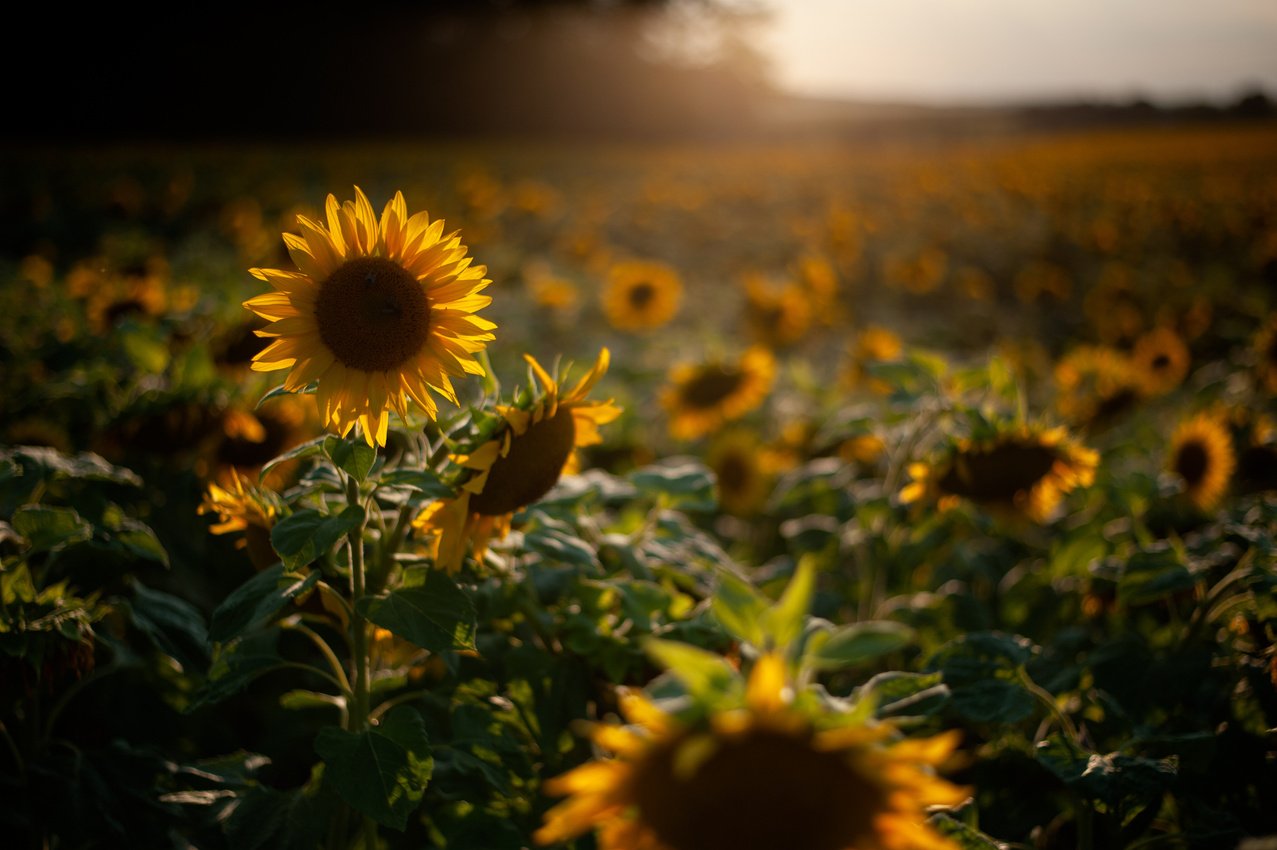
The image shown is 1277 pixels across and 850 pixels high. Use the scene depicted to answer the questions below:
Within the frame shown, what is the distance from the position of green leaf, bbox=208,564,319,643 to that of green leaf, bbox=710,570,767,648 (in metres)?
0.68

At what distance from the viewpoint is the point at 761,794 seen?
0.85m

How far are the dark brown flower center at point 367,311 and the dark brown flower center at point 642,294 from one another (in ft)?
12.4

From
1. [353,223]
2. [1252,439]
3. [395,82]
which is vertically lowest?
[1252,439]

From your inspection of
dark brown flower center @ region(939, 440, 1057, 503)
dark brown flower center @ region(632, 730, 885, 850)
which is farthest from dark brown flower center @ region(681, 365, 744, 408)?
dark brown flower center @ region(632, 730, 885, 850)

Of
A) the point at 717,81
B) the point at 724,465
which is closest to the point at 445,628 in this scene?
the point at 724,465

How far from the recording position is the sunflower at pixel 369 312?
138 cm

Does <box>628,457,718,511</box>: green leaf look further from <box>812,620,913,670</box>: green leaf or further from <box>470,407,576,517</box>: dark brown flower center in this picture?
<box>812,620,913,670</box>: green leaf

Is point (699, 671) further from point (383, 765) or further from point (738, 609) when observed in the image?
point (383, 765)

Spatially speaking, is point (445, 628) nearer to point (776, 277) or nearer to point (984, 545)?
point (984, 545)

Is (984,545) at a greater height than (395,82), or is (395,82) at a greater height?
(395,82)

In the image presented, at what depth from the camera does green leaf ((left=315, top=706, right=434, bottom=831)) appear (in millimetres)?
1289

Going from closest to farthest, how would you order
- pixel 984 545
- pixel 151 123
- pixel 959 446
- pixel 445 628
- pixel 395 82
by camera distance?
pixel 445 628, pixel 959 446, pixel 984 545, pixel 151 123, pixel 395 82

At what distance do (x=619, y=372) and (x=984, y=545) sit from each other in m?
1.82

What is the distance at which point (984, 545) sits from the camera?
344 cm
